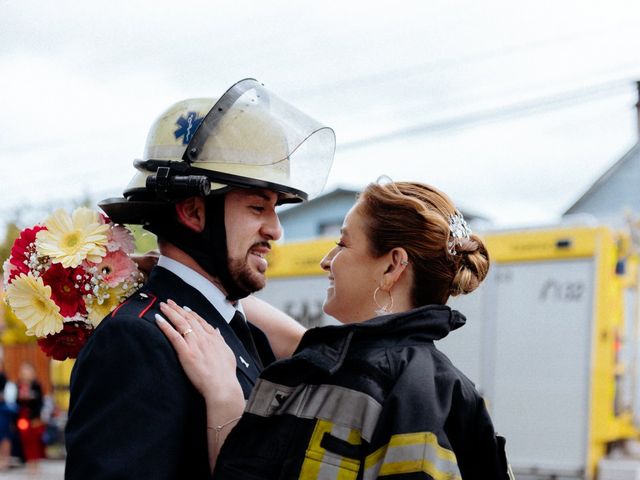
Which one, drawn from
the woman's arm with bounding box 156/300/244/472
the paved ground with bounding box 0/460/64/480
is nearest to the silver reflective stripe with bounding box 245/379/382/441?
the woman's arm with bounding box 156/300/244/472

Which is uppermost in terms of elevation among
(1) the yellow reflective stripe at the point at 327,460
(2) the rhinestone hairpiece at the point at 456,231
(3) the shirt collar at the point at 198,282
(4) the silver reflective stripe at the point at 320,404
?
(2) the rhinestone hairpiece at the point at 456,231

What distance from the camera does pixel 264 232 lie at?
8.85 feet

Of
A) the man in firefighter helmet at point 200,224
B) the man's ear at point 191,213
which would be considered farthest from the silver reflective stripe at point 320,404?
the man's ear at point 191,213

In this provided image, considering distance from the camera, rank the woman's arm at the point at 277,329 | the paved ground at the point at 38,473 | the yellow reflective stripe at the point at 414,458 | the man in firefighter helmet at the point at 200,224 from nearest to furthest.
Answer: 1. the yellow reflective stripe at the point at 414,458
2. the man in firefighter helmet at the point at 200,224
3. the woman's arm at the point at 277,329
4. the paved ground at the point at 38,473

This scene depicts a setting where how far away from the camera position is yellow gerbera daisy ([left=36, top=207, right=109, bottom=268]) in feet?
8.81

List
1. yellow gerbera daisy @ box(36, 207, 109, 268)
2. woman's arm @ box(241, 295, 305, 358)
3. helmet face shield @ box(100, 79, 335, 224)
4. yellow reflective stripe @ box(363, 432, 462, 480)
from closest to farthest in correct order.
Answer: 1. yellow reflective stripe @ box(363, 432, 462, 480)
2. helmet face shield @ box(100, 79, 335, 224)
3. yellow gerbera daisy @ box(36, 207, 109, 268)
4. woman's arm @ box(241, 295, 305, 358)

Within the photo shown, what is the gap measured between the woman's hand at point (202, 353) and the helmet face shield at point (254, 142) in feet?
1.26

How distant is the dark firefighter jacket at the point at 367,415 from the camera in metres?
2.02

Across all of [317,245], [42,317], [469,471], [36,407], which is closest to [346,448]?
[469,471]

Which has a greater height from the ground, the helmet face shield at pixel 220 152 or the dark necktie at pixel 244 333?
the helmet face shield at pixel 220 152

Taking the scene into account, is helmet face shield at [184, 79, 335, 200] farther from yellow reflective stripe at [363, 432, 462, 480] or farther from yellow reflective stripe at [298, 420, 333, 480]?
yellow reflective stripe at [363, 432, 462, 480]

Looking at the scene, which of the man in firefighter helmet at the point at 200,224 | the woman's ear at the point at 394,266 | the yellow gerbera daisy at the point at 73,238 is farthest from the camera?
the yellow gerbera daisy at the point at 73,238

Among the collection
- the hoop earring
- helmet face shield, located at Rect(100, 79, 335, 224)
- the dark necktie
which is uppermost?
helmet face shield, located at Rect(100, 79, 335, 224)

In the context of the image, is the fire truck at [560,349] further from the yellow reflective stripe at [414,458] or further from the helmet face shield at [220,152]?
the yellow reflective stripe at [414,458]
